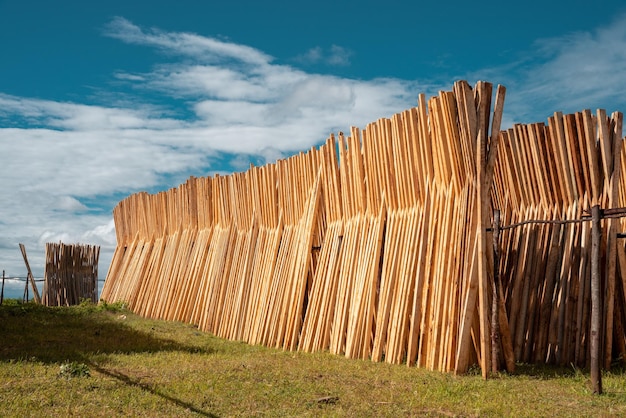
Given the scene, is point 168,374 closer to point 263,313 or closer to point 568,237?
point 263,313

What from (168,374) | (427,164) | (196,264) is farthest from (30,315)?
(427,164)

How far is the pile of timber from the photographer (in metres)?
17.9

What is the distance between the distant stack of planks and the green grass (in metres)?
0.47

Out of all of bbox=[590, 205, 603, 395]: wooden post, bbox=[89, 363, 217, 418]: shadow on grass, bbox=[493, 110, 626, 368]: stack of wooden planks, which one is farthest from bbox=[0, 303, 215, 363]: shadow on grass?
bbox=[590, 205, 603, 395]: wooden post

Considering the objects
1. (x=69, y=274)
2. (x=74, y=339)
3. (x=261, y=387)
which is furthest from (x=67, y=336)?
(x=69, y=274)

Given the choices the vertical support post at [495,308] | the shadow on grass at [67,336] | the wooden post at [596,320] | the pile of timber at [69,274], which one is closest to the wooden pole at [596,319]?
the wooden post at [596,320]

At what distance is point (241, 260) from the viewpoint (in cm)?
1112

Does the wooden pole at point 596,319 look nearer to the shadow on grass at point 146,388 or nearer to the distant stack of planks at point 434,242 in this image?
the distant stack of planks at point 434,242

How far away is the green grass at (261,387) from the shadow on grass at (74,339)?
4cm

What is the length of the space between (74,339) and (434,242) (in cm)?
537

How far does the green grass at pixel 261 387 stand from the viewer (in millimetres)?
5391

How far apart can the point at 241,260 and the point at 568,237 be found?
5308 mm

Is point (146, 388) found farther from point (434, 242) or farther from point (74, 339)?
point (74, 339)

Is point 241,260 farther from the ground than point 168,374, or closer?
farther from the ground
